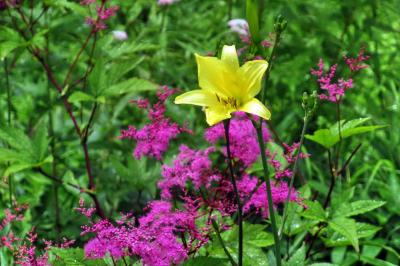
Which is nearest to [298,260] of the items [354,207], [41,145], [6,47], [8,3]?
[354,207]

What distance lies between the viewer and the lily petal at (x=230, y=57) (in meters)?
1.15

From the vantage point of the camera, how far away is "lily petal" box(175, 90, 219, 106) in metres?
Answer: 1.14

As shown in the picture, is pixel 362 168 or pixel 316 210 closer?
pixel 316 210

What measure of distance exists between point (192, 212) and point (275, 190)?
0.22 metres

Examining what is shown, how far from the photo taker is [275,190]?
4.71ft

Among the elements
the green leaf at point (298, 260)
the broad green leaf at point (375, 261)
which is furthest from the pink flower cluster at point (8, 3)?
the broad green leaf at point (375, 261)

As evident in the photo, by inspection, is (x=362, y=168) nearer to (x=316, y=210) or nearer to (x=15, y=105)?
(x=316, y=210)

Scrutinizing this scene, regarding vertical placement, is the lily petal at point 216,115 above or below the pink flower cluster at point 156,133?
above

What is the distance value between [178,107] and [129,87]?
73 centimetres

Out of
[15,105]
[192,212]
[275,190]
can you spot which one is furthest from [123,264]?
[15,105]

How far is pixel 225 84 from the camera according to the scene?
1.17 metres

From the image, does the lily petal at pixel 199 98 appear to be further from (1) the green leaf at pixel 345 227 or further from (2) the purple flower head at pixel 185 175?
(1) the green leaf at pixel 345 227

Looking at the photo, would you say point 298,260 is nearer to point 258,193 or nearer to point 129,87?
point 258,193

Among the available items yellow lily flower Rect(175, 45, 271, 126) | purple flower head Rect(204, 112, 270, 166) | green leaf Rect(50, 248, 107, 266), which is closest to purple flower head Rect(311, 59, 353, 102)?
purple flower head Rect(204, 112, 270, 166)
